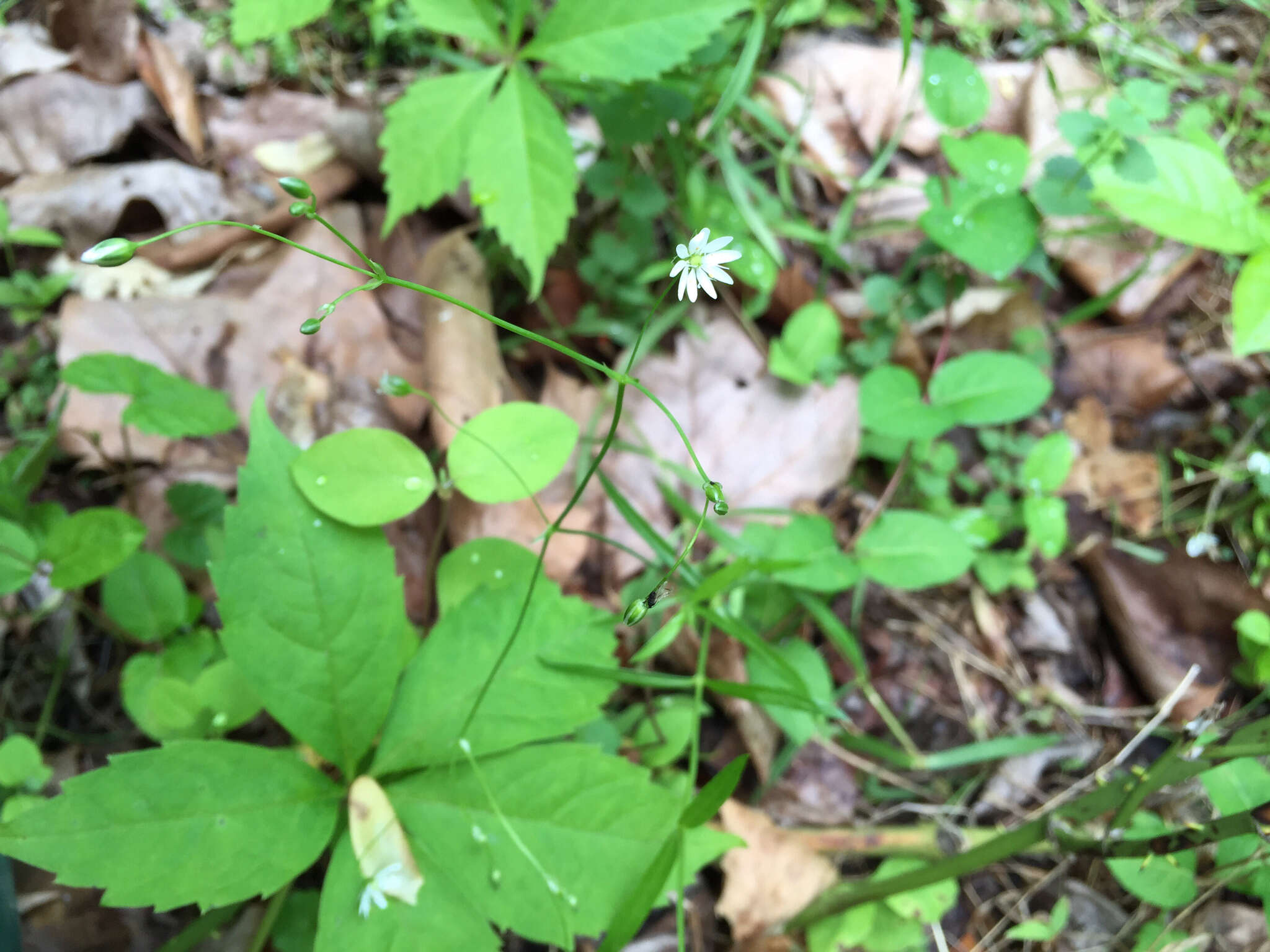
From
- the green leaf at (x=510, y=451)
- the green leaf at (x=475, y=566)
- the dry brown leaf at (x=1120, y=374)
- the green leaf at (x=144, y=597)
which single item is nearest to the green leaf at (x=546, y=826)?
the green leaf at (x=475, y=566)

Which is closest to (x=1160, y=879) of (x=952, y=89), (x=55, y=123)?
(x=952, y=89)

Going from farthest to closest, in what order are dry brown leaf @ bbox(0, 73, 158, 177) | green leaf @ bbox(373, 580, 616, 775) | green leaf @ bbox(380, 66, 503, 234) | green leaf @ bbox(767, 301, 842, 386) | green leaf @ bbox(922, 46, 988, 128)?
dry brown leaf @ bbox(0, 73, 158, 177) < green leaf @ bbox(767, 301, 842, 386) < green leaf @ bbox(922, 46, 988, 128) < green leaf @ bbox(380, 66, 503, 234) < green leaf @ bbox(373, 580, 616, 775)

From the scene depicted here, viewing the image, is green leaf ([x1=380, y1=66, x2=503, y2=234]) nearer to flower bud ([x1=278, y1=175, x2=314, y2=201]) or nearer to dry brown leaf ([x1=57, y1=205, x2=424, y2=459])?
dry brown leaf ([x1=57, y1=205, x2=424, y2=459])

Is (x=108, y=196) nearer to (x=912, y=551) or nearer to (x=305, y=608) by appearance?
(x=305, y=608)

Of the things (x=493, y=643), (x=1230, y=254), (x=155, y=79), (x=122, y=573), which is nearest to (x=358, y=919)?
(x=493, y=643)

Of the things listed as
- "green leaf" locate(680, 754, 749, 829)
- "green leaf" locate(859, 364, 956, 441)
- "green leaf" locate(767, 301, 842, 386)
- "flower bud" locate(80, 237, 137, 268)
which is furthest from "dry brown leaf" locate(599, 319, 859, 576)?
"flower bud" locate(80, 237, 137, 268)

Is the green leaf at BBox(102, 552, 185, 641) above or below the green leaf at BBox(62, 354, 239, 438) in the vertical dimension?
below

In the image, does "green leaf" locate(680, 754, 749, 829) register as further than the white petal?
Yes
